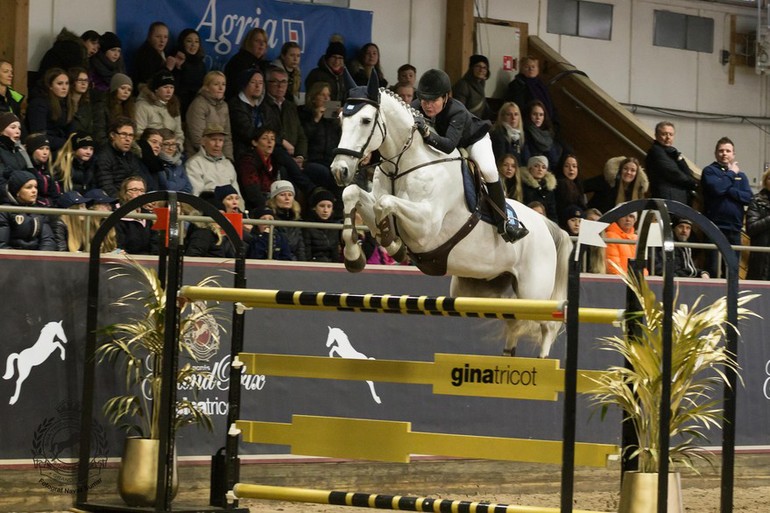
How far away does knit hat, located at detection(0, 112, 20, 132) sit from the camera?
8225mm

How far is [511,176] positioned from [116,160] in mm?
3452

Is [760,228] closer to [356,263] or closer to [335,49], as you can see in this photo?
[335,49]

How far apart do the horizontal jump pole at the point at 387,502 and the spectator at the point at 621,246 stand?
180 inches

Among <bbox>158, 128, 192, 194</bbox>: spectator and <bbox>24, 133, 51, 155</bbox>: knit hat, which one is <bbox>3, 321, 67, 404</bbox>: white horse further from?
<bbox>158, 128, 192, 194</bbox>: spectator

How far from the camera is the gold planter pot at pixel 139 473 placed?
6973mm

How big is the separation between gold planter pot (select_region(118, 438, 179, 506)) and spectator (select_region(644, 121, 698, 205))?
254 inches

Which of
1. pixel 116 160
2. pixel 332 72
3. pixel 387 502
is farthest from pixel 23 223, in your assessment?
pixel 332 72

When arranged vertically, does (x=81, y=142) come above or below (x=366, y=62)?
below

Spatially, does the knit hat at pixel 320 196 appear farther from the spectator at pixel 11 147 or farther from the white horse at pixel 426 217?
the spectator at pixel 11 147

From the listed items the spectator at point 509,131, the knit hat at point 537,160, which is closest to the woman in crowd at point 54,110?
the spectator at point 509,131

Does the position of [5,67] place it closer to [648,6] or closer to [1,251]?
[1,251]

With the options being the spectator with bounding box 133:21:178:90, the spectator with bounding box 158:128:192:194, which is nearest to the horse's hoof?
the spectator with bounding box 158:128:192:194

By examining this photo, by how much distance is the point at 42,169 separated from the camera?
27.8 ft

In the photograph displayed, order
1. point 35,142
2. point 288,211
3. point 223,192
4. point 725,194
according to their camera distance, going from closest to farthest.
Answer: point 35,142 → point 223,192 → point 288,211 → point 725,194
